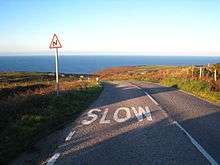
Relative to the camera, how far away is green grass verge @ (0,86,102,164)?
9396 millimetres

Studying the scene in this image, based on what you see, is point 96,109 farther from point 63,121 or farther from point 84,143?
point 84,143

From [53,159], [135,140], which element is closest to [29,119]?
[135,140]

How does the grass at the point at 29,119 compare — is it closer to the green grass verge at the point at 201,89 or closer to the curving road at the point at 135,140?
the curving road at the point at 135,140

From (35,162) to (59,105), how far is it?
851cm

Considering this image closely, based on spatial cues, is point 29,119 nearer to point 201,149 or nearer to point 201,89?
point 201,149

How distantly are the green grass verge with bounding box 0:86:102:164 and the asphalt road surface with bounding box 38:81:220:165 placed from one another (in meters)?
0.88

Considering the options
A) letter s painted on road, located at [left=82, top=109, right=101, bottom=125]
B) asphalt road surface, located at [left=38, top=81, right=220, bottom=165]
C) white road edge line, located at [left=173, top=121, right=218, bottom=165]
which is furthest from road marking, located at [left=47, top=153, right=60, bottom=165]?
letter s painted on road, located at [left=82, top=109, right=101, bottom=125]

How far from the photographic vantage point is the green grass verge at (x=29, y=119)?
9.40m

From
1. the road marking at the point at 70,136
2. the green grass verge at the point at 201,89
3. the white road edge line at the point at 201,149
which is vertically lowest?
the green grass verge at the point at 201,89

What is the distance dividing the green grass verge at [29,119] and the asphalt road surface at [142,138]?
0.88 m

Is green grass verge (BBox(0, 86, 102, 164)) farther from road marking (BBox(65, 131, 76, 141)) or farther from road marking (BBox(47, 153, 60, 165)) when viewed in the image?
road marking (BBox(47, 153, 60, 165))

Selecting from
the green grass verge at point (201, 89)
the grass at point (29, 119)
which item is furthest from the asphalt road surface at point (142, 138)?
the green grass verge at point (201, 89)

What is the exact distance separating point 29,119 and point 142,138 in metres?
4.32

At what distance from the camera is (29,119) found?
1235 centimetres
